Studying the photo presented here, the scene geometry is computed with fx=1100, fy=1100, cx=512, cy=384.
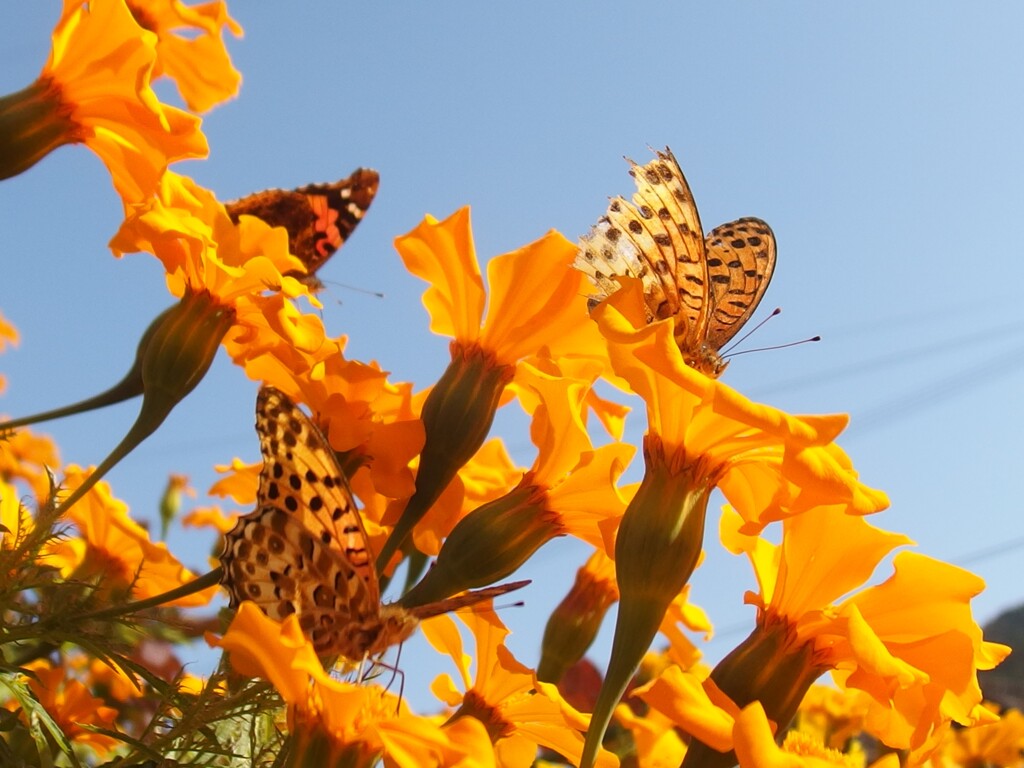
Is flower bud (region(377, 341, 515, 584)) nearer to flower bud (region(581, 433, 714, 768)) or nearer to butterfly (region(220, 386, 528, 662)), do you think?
butterfly (region(220, 386, 528, 662))

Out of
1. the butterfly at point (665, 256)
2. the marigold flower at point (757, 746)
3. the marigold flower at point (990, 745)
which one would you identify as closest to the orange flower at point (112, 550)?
the butterfly at point (665, 256)

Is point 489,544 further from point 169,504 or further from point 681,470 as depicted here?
point 169,504

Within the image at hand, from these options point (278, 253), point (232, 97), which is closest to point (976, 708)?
point (278, 253)

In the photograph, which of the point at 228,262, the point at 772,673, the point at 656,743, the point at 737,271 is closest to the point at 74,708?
the point at 228,262

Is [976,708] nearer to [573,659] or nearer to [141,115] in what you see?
[573,659]

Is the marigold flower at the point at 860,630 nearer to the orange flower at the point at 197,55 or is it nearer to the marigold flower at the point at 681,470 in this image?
the marigold flower at the point at 681,470

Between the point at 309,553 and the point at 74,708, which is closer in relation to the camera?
the point at 309,553
